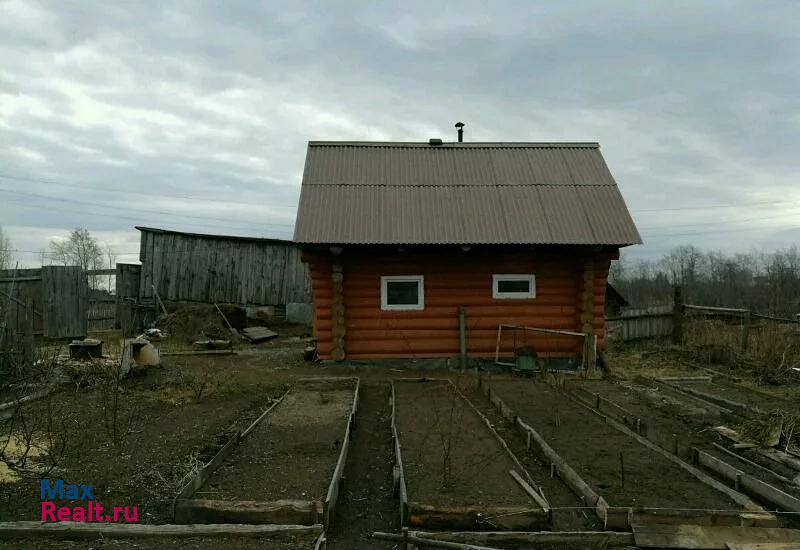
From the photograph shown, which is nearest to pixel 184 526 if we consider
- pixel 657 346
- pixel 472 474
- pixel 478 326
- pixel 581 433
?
pixel 472 474

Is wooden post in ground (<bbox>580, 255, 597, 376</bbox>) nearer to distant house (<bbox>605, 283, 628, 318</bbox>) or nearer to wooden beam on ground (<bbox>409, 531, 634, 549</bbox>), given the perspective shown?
wooden beam on ground (<bbox>409, 531, 634, 549</bbox>)

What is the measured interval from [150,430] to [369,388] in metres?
3.90

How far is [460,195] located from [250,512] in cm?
974

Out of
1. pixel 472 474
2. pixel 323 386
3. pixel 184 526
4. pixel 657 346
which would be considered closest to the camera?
pixel 184 526

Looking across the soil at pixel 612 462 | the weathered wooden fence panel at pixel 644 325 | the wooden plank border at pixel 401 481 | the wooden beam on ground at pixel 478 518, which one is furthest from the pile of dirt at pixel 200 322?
the wooden beam on ground at pixel 478 518

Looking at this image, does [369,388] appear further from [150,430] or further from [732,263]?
[732,263]

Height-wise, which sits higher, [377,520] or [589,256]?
[589,256]

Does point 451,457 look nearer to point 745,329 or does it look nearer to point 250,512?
point 250,512

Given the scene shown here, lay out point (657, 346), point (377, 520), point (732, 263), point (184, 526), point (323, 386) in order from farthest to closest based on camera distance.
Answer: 1. point (732, 263)
2. point (657, 346)
3. point (323, 386)
4. point (377, 520)
5. point (184, 526)

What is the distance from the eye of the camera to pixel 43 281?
12.7 metres

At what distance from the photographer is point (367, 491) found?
5.29 meters

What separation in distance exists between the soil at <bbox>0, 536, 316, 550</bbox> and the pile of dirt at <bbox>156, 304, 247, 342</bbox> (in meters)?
13.8

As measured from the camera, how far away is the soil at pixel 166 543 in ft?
12.4

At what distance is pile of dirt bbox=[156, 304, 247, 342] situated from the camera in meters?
17.6
